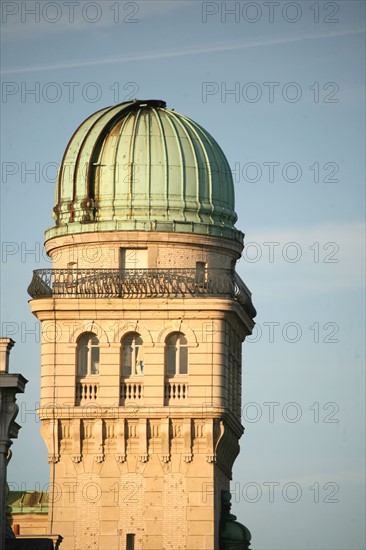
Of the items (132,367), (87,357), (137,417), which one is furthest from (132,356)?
(137,417)

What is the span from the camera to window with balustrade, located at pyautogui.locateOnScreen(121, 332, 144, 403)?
11669 cm

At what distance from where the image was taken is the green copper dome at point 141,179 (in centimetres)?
11919

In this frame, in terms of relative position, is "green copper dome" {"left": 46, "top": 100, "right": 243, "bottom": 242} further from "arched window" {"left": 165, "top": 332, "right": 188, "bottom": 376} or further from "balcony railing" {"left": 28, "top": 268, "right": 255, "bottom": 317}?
"arched window" {"left": 165, "top": 332, "right": 188, "bottom": 376}

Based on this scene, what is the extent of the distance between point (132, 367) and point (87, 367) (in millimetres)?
1882

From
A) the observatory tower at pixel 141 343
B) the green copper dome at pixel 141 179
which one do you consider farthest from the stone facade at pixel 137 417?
the green copper dome at pixel 141 179

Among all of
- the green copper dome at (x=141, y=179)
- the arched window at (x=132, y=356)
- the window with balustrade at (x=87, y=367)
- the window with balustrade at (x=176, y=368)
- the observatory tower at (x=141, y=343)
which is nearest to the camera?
the observatory tower at (x=141, y=343)

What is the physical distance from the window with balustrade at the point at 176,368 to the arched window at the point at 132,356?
1104 millimetres

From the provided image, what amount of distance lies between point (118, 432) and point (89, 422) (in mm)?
1283

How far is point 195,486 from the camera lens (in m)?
116

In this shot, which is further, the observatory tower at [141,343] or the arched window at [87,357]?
the arched window at [87,357]

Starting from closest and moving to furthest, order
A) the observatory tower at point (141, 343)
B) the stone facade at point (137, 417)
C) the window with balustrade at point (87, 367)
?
the stone facade at point (137, 417) → the observatory tower at point (141, 343) → the window with balustrade at point (87, 367)

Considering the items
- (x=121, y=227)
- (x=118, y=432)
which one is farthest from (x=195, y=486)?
(x=121, y=227)

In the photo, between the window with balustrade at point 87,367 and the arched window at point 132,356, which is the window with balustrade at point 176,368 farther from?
the window with balustrade at point 87,367

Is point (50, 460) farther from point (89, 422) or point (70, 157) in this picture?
point (70, 157)
